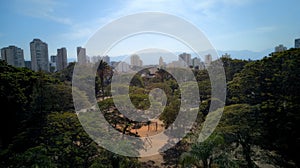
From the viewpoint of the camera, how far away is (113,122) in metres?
7.29

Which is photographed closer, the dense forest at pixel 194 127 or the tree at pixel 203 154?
the tree at pixel 203 154

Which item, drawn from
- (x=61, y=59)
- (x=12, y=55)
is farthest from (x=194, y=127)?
(x=61, y=59)

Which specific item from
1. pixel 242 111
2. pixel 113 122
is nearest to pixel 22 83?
pixel 113 122

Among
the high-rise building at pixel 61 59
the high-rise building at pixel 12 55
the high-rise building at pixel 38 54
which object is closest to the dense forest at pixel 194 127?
the high-rise building at pixel 12 55

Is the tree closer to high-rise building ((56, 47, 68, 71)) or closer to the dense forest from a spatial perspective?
the dense forest

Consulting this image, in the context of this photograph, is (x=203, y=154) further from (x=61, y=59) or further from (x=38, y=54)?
(x=61, y=59)

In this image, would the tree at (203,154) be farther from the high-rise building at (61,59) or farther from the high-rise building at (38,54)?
the high-rise building at (61,59)

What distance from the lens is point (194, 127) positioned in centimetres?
780

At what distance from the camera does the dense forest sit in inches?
219

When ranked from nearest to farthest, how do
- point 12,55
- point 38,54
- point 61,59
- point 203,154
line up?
point 203,154, point 12,55, point 38,54, point 61,59

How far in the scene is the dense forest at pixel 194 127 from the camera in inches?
219

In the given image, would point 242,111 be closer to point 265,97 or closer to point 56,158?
point 265,97

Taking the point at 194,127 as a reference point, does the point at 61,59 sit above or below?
above

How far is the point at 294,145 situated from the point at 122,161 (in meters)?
4.74
